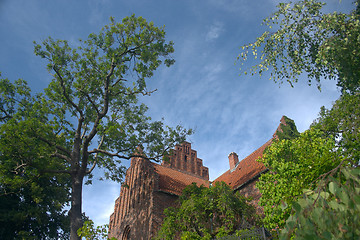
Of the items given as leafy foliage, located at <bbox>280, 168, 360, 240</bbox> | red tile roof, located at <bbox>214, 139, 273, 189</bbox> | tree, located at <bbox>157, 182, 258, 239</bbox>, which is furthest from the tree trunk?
leafy foliage, located at <bbox>280, 168, 360, 240</bbox>

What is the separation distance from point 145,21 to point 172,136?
25.1 feet

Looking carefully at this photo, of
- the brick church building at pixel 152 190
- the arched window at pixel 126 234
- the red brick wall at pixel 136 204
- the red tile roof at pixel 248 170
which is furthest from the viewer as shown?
the arched window at pixel 126 234

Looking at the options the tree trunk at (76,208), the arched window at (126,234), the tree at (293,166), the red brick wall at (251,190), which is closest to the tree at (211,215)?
the red brick wall at (251,190)

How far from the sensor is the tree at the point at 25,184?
1417 centimetres

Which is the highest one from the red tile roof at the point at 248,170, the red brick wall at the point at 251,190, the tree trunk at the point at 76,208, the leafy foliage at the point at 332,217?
the red tile roof at the point at 248,170

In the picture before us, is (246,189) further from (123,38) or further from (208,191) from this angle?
(123,38)

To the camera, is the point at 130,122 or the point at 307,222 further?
the point at 130,122

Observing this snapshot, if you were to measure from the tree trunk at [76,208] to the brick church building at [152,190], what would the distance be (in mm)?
4229

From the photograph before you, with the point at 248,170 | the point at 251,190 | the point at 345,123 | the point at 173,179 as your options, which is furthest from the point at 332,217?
the point at 173,179

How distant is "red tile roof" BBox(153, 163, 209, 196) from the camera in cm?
2120

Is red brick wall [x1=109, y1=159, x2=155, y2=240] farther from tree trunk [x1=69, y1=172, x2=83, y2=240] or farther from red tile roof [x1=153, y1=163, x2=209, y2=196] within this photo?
tree trunk [x1=69, y1=172, x2=83, y2=240]

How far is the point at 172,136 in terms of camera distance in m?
17.5

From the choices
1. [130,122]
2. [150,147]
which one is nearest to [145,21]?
[130,122]

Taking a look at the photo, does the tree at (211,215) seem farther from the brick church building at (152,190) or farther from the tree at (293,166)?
the tree at (293,166)
